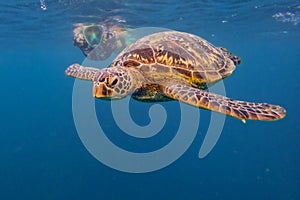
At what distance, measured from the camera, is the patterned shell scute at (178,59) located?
5.50 meters

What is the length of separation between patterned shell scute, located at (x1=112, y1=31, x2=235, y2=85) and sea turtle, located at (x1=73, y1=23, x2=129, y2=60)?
778 centimetres

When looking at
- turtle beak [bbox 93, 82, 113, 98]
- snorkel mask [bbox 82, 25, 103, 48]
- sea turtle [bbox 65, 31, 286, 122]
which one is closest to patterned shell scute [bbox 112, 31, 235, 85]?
sea turtle [bbox 65, 31, 286, 122]

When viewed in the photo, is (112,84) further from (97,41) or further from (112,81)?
(97,41)

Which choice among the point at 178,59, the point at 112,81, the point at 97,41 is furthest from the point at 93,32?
the point at 112,81

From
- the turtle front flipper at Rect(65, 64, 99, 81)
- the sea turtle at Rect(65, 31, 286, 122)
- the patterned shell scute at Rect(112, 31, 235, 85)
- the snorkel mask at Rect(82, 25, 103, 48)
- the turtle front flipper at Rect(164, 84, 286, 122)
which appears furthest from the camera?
the snorkel mask at Rect(82, 25, 103, 48)

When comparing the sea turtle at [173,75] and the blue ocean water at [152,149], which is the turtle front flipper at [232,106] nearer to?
the sea turtle at [173,75]

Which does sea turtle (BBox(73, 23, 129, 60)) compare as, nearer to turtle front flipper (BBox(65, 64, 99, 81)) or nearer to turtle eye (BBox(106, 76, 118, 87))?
turtle front flipper (BBox(65, 64, 99, 81))

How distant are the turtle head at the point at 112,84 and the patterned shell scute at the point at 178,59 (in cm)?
83

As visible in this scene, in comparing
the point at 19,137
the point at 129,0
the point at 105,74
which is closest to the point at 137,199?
the point at 129,0

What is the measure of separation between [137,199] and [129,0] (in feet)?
50.8

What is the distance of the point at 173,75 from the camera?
544 centimetres

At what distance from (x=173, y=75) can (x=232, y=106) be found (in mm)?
1577

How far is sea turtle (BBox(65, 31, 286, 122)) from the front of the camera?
4281 mm

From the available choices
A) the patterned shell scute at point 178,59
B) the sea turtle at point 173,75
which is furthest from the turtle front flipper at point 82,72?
the patterned shell scute at point 178,59
